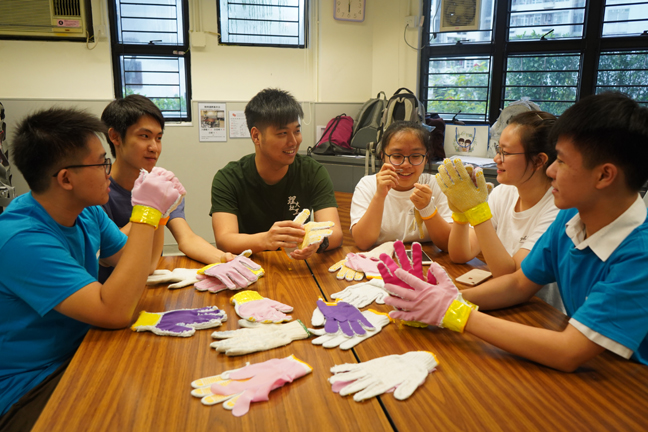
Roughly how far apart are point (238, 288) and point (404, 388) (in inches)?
27.9

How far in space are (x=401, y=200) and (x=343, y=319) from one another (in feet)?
3.37

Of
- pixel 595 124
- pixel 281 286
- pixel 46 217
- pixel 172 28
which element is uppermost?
pixel 172 28

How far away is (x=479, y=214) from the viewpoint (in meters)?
1.53

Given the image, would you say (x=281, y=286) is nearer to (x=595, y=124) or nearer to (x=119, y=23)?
(x=595, y=124)

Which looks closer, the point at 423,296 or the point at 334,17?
the point at 423,296

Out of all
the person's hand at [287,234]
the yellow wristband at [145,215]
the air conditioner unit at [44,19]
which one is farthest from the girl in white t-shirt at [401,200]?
the air conditioner unit at [44,19]

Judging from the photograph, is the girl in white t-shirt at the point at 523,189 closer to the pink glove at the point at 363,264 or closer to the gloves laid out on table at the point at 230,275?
the pink glove at the point at 363,264

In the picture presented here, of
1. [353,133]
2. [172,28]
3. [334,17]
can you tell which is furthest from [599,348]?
→ [172,28]

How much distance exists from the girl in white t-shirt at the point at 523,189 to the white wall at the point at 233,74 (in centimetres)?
269

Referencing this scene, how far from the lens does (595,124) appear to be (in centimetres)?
103

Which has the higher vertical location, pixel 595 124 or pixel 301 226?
pixel 595 124

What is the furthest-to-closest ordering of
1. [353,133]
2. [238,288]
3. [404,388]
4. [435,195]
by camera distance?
1. [353,133]
2. [435,195]
3. [238,288]
4. [404,388]

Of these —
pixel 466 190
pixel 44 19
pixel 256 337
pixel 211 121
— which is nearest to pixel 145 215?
pixel 256 337

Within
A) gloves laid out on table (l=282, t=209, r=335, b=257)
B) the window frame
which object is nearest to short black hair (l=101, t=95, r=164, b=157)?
gloves laid out on table (l=282, t=209, r=335, b=257)
